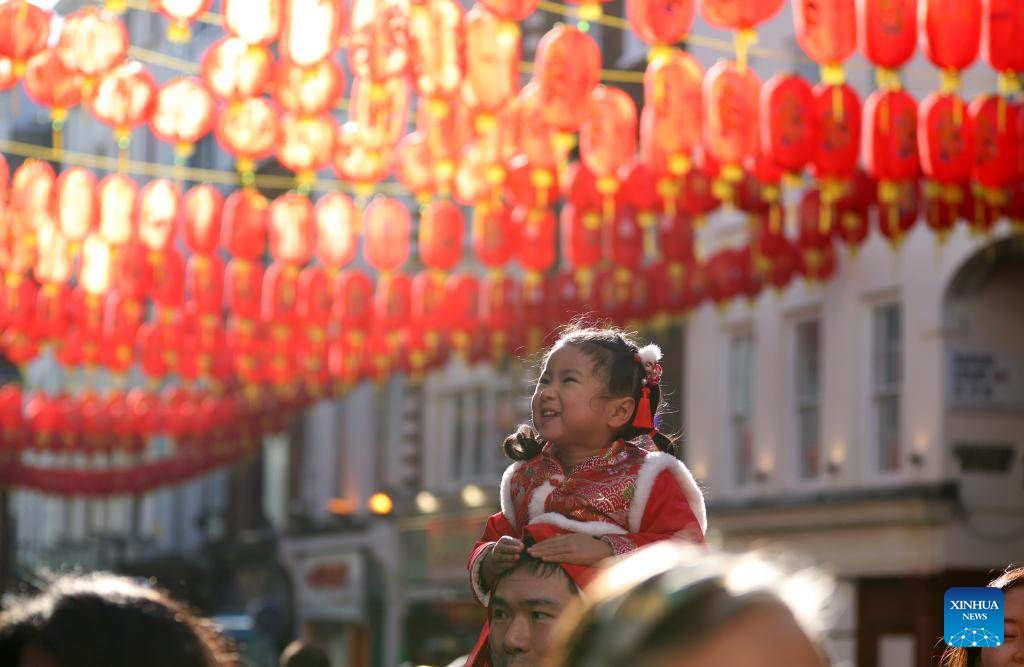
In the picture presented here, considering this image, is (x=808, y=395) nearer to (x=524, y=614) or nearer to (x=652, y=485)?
(x=652, y=485)

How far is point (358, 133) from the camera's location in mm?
15602

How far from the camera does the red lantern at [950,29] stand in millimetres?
12016

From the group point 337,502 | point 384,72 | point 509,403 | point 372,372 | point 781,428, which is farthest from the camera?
point 337,502

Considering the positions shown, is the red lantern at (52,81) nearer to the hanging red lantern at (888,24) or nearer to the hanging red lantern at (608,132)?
the hanging red lantern at (608,132)

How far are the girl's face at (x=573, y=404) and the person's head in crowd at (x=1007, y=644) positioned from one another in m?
0.85

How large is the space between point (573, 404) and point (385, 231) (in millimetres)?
14832

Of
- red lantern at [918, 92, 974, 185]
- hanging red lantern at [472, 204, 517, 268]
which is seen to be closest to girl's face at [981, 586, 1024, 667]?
red lantern at [918, 92, 974, 185]

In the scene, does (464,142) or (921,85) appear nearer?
(464,142)

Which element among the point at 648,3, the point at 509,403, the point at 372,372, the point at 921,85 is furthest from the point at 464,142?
the point at 509,403

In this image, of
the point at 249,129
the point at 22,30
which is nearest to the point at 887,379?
the point at 249,129

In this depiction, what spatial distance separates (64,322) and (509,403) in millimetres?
9481

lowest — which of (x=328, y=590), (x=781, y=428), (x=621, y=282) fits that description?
(x=328, y=590)

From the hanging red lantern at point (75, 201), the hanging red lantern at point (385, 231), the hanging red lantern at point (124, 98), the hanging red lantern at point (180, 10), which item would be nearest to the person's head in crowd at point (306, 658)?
the hanging red lantern at point (180, 10)

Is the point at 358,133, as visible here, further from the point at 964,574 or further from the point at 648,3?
the point at 964,574
